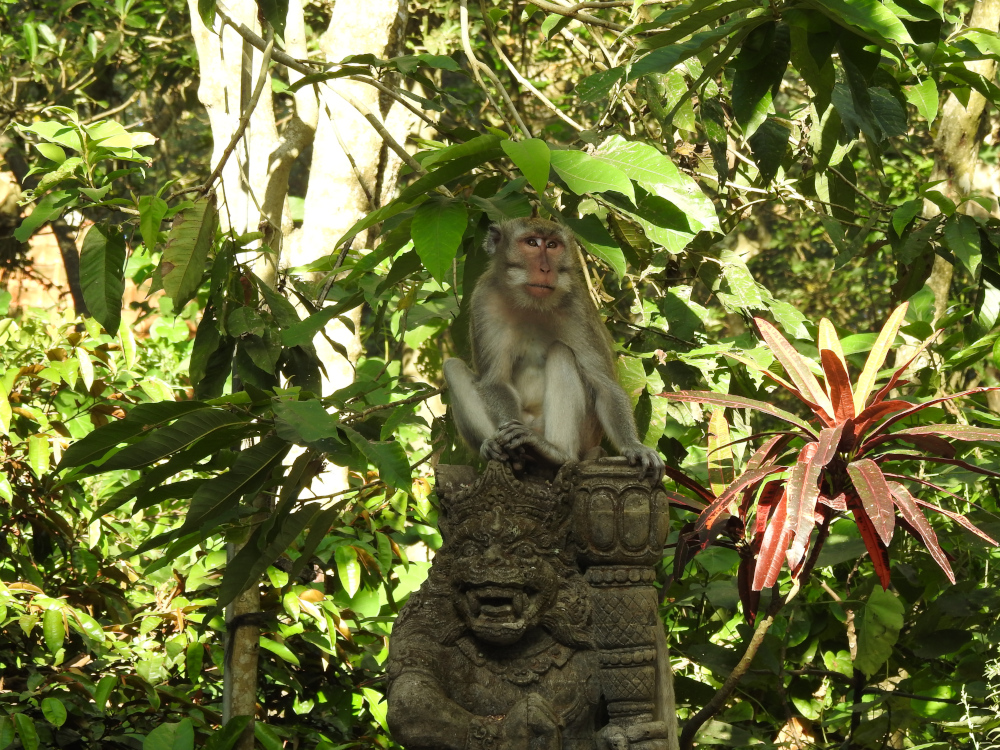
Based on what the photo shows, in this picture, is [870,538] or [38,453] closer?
[870,538]

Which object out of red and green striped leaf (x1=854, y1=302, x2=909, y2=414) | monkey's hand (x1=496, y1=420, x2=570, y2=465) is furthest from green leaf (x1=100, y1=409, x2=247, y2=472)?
red and green striped leaf (x1=854, y1=302, x2=909, y2=414)

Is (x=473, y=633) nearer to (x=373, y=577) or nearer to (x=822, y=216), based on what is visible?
(x=373, y=577)

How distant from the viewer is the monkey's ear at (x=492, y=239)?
12.5ft

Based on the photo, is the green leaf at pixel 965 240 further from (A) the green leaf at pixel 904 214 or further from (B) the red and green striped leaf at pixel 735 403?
(B) the red and green striped leaf at pixel 735 403

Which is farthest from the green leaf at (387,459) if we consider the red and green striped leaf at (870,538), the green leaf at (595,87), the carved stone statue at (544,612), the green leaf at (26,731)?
the green leaf at (26,731)

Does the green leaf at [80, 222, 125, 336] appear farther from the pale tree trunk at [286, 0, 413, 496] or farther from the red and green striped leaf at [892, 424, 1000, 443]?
the red and green striped leaf at [892, 424, 1000, 443]

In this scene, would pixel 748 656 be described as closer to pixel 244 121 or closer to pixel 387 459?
pixel 387 459

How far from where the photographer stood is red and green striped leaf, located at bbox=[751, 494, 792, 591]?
2.92 meters

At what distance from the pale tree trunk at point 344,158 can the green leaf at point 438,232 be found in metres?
3.21

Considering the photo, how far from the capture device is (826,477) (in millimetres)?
3344

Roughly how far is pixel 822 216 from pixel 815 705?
243cm

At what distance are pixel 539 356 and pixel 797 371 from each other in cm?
101

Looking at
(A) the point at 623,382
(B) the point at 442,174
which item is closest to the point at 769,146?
(A) the point at 623,382

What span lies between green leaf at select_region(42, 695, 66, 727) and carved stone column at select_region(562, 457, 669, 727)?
2.30m
